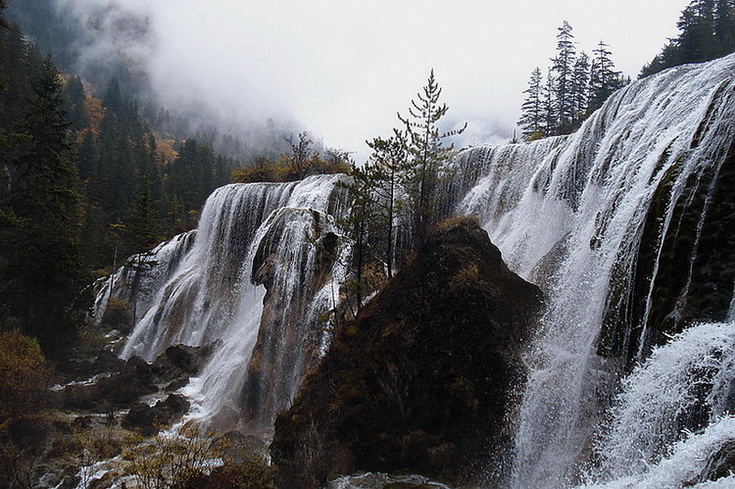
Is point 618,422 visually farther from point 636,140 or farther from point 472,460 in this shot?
point 636,140

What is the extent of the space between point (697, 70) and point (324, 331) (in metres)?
14.6

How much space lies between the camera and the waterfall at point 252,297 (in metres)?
17.8

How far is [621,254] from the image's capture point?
31.3ft

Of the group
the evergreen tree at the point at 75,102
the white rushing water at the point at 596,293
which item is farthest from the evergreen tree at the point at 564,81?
the evergreen tree at the point at 75,102

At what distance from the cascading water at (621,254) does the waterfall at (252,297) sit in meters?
8.11

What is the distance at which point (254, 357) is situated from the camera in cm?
1834

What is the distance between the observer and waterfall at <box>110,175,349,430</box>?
1784 centimetres

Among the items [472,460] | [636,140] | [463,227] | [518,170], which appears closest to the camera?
[472,460]

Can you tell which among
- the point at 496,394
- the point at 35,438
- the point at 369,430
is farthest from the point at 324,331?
the point at 35,438

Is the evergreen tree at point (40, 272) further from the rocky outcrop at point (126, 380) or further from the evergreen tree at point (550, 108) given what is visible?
the evergreen tree at point (550, 108)

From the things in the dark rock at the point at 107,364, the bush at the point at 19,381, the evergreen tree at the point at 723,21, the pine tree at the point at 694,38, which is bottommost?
the dark rock at the point at 107,364

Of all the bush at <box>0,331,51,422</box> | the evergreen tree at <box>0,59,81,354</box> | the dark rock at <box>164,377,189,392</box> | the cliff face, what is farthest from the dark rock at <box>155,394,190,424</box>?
the evergreen tree at <box>0,59,81,354</box>

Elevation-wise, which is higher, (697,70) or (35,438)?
(697,70)

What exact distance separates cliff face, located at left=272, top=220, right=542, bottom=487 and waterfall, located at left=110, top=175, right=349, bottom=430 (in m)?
3.88
